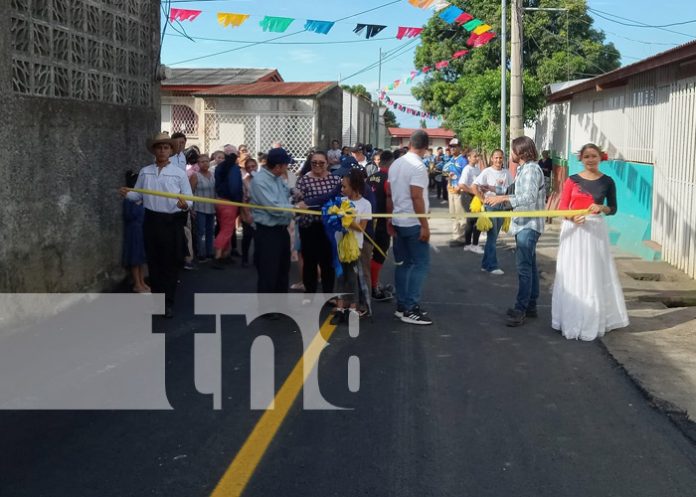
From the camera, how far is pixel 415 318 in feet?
27.2

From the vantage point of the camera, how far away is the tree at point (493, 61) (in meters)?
27.2

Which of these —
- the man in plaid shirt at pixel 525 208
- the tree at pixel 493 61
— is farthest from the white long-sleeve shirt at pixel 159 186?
the tree at pixel 493 61

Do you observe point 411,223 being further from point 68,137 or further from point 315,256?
point 68,137

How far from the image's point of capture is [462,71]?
38.8 meters

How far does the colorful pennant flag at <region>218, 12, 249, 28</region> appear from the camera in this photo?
18.0 metres

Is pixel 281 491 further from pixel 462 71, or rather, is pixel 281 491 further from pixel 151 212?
pixel 462 71

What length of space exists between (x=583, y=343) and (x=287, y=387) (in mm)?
3030

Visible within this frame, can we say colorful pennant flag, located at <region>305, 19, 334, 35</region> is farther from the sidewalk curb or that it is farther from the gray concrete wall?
the sidewalk curb

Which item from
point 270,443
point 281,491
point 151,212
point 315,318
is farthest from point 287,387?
point 151,212

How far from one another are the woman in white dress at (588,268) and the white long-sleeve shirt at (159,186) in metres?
3.98

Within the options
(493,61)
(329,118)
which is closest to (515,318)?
→ (329,118)

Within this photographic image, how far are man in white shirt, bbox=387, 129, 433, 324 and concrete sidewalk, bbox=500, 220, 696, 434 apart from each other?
1.90 meters

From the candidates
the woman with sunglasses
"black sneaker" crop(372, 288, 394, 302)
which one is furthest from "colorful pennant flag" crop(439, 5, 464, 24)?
the woman with sunglasses

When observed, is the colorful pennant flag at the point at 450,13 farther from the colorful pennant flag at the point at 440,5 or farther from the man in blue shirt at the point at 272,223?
the man in blue shirt at the point at 272,223
